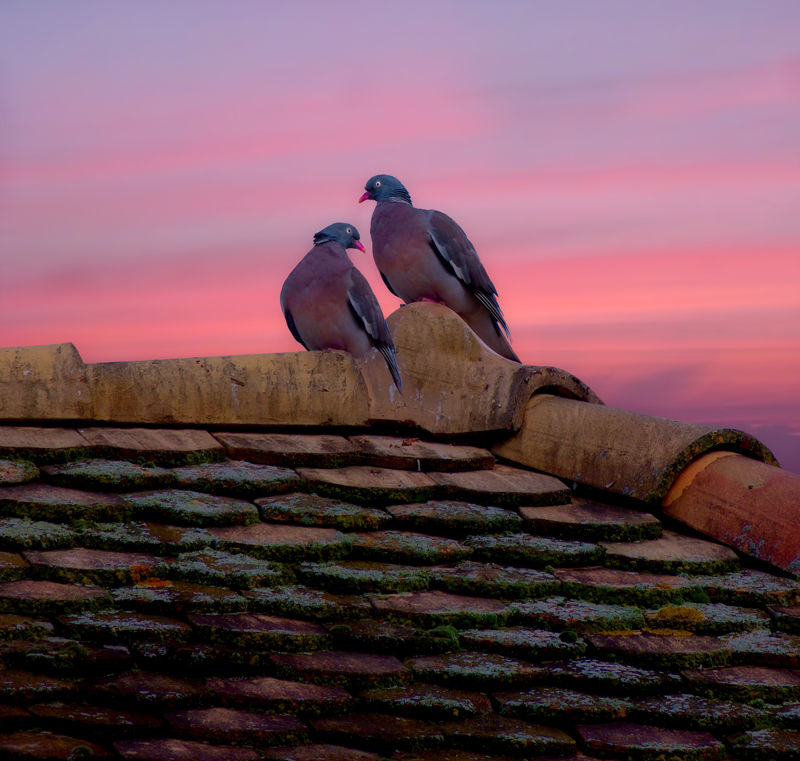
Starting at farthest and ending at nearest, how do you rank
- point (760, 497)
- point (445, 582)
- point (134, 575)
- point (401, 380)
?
point (401, 380) → point (760, 497) → point (445, 582) → point (134, 575)

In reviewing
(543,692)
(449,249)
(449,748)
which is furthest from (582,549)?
(449,249)

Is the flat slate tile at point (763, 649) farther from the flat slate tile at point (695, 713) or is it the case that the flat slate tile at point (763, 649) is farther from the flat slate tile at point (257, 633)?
the flat slate tile at point (257, 633)

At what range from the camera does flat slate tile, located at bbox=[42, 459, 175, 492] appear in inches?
115

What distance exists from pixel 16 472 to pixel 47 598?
2.68ft

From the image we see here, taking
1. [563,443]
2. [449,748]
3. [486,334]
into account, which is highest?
[486,334]

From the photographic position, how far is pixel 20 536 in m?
2.50

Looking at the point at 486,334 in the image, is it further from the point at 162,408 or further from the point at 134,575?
the point at 134,575

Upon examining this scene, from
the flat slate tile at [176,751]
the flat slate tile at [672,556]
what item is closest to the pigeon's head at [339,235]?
the flat slate tile at [672,556]

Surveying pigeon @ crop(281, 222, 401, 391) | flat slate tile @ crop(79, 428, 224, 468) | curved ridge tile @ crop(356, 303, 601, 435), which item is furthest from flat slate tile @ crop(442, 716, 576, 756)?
pigeon @ crop(281, 222, 401, 391)

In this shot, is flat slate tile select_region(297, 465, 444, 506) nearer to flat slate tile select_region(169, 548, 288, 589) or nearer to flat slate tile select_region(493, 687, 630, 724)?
flat slate tile select_region(169, 548, 288, 589)

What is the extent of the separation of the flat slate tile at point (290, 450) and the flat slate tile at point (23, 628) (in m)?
1.23

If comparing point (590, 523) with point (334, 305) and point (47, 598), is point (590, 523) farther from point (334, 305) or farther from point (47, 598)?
point (47, 598)

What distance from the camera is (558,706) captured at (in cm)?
220

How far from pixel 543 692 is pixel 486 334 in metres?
3.42
